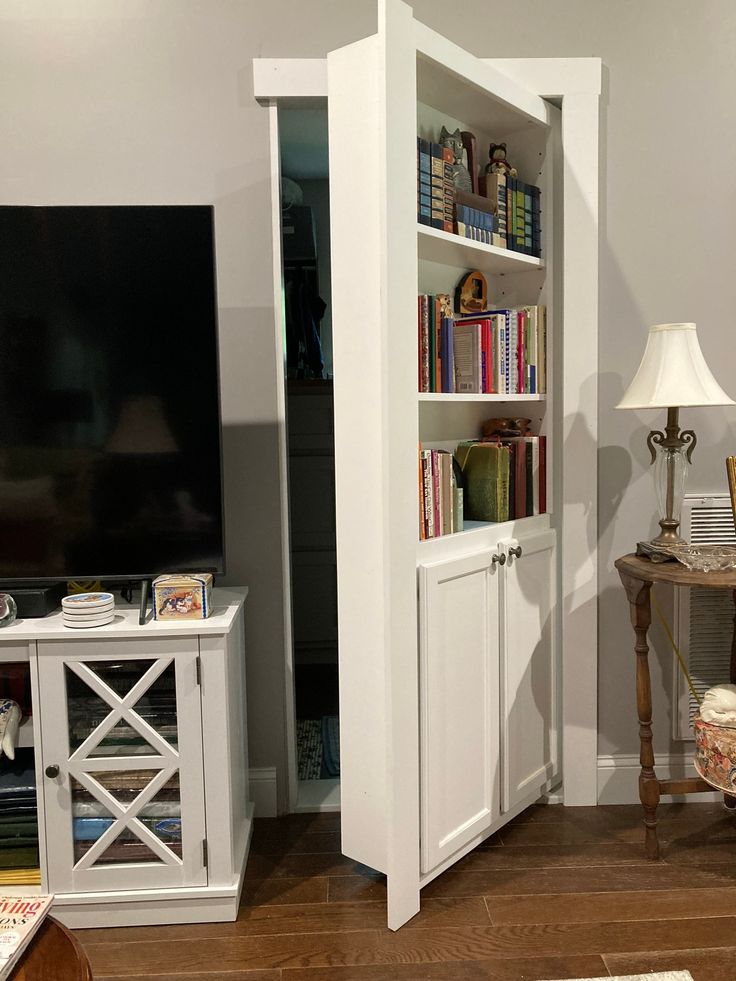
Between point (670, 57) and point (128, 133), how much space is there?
1682 mm

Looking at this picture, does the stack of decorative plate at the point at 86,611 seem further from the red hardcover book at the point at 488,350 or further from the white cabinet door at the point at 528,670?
the red hardcover book at the point at 488,350

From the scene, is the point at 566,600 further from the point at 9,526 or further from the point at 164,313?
the point at 9,526

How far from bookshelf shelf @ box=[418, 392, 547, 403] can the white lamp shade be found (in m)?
0.32

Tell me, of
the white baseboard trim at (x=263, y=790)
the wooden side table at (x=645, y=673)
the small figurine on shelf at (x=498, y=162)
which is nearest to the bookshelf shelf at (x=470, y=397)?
the wooden side table at (x=645, y=673)

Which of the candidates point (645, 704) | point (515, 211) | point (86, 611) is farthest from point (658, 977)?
point (515, 211)

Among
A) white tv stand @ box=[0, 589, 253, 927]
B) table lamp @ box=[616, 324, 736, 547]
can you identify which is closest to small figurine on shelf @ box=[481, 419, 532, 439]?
table lamp @ box=[616, 324, 736, 547]

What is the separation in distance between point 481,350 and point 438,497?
48 cm

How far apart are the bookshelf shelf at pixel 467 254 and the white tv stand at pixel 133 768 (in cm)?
114

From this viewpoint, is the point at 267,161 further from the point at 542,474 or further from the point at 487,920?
the point at 487,920

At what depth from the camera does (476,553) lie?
7.00ft

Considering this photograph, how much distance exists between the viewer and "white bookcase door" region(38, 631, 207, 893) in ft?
6.39

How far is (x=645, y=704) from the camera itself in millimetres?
2240

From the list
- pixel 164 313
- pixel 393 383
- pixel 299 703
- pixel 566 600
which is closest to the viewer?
pixel 393 383

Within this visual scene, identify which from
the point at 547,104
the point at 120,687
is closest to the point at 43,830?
the point at 120,687
